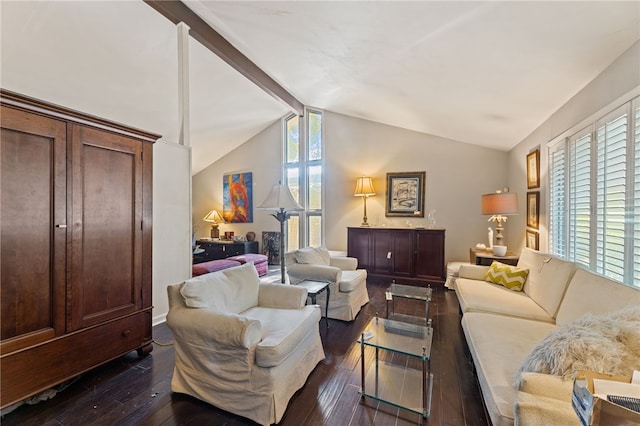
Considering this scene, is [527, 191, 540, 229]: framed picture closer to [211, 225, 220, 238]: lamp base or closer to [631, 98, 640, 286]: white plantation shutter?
[631, 98, 640, 286]: white plantation shutter

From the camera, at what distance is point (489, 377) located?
1381 millimetres

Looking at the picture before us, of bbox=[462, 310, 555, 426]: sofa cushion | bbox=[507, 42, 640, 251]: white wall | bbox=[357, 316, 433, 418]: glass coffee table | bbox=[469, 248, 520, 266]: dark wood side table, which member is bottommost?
bbox=[357, 316, 433, 418]: glass coffee table

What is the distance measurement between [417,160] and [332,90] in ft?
6.54

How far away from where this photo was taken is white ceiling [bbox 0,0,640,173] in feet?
5.93

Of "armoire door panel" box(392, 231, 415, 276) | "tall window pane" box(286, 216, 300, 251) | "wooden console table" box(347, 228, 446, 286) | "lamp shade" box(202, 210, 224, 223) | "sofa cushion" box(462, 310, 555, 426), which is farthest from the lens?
"lamp shade" box(202, 210, 224, 223)

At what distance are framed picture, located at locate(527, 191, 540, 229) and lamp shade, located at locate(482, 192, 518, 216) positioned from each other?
8.3 inches

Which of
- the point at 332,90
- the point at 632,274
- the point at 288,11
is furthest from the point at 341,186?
the point at 632,274

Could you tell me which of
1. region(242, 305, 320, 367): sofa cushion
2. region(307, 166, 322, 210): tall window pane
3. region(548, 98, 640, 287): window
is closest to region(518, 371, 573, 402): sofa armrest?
region(242, 305, 320, 367): sofa cushion

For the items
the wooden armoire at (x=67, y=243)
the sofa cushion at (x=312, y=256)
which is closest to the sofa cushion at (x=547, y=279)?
the sofa cushion at (x=312, y=256)

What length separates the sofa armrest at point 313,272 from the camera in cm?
303

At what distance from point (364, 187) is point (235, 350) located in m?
3.93

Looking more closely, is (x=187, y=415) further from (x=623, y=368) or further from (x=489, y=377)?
(x=623, y=368)

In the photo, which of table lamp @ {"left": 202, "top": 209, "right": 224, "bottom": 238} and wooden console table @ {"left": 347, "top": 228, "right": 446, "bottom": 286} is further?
table lamp @ {"left": 202, "top": 209, "right": 224, "bottom": 238}

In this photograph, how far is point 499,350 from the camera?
1.61m
